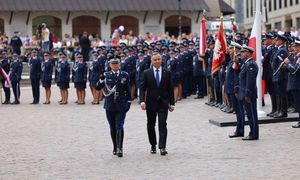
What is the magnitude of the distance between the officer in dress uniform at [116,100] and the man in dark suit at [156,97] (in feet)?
1.26

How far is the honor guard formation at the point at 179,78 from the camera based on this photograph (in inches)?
554

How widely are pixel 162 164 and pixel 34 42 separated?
2990 centimetres

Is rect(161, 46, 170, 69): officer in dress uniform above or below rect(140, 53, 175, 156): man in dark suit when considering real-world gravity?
above

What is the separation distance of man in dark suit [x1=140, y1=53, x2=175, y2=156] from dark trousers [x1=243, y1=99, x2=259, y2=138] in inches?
75.8

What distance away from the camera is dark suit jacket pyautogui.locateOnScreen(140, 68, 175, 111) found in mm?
14070

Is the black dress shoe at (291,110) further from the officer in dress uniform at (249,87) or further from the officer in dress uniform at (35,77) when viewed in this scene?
the officer in dress uniform at (35,77)

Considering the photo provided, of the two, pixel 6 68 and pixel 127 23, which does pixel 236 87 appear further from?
pixel 127 23

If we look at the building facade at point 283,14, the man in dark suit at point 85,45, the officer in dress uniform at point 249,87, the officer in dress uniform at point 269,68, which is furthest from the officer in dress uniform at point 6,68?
the building facade at point 283,14

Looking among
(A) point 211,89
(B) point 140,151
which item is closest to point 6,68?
(A) point 211,89

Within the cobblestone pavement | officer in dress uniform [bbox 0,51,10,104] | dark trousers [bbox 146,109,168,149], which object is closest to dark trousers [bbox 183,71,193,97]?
the cobblestone pavement

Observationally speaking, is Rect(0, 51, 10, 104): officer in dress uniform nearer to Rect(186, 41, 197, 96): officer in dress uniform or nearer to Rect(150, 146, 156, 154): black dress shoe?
Rect(186, 41, 197, 96): officer in dress uniform

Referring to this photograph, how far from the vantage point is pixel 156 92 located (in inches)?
556

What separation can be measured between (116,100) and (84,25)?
39307mm

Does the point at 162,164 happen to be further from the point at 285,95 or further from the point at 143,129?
the point at 285,95
